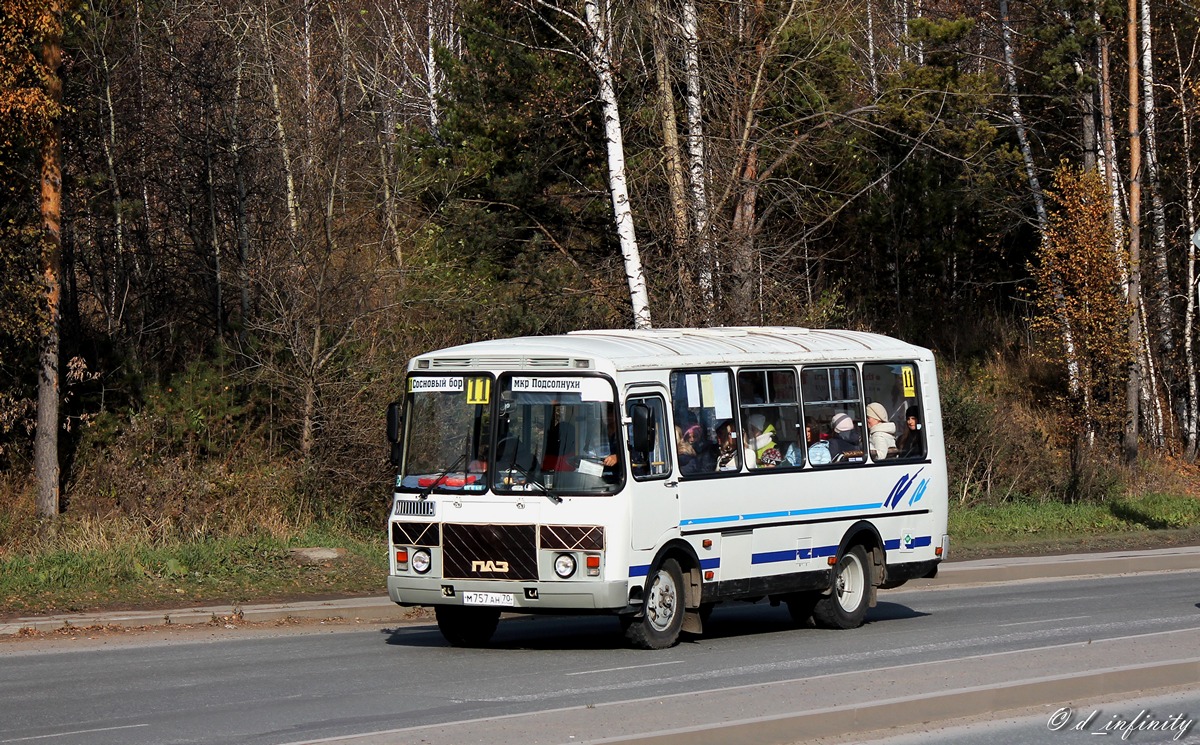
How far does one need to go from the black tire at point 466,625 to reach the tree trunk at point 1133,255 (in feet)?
78.0

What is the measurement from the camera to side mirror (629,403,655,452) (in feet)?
44.3

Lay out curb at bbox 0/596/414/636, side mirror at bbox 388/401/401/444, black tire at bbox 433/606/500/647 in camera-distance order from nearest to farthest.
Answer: side mirror at bbox 388/401/401/444, black tire at bbox 433/606/500/647, curb at bbox 0/596/414/636

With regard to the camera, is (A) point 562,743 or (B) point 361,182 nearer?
(A) point 562,743

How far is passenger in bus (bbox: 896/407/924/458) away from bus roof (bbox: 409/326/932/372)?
677mm

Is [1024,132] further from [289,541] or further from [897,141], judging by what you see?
[289,541]

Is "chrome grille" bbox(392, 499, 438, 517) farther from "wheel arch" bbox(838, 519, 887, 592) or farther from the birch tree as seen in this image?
the birch tree

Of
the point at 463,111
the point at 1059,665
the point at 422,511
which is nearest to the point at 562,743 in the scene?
the point at 1059,665

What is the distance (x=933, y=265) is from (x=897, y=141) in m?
6.37

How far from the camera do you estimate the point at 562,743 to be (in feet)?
27.5

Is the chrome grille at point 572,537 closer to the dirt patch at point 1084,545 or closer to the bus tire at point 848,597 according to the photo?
the bus tire at point 848,597

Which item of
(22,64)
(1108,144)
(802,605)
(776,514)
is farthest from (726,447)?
(1108,144)

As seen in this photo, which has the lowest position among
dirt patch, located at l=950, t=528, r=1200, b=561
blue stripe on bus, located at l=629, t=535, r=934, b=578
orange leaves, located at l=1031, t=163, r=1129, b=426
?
dirt patch, located at l=950, t=528, r=1200, b=561

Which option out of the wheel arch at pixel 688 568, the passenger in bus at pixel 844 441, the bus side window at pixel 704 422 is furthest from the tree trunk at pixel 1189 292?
the wheel arch at pixel 688 568

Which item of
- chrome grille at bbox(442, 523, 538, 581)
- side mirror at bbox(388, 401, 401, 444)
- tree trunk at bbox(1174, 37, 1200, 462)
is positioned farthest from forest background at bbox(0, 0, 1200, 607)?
Result: chrome grille at bbox(442, 523, 538, 581)
